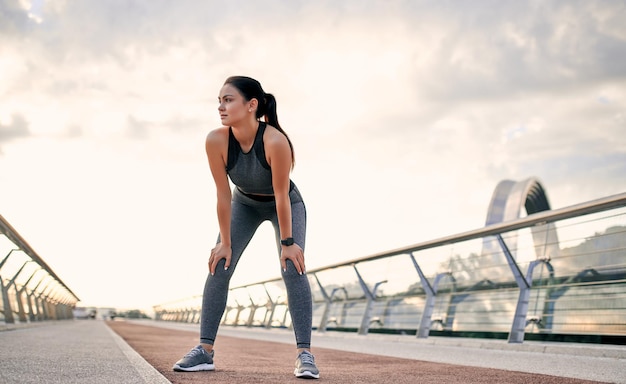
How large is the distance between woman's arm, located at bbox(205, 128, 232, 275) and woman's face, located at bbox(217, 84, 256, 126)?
0.40ft

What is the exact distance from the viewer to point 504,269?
647 cm

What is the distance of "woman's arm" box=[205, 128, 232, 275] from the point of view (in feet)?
10.0

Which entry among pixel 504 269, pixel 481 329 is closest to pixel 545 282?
pixel 504 269

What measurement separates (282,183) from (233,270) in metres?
0.64

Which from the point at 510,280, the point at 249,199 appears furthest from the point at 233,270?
the point at 510,280

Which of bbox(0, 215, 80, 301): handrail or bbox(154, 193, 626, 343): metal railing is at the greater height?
bbox(154, 193, 626, 343): metal railing

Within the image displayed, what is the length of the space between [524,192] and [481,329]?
31634mm

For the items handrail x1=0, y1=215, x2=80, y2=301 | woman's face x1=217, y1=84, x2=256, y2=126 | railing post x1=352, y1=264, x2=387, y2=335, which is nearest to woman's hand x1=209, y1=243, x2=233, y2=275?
woman's face x1=217, y1=84, x2=256, y2=126

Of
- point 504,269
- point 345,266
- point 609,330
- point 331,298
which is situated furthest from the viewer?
point 331,298

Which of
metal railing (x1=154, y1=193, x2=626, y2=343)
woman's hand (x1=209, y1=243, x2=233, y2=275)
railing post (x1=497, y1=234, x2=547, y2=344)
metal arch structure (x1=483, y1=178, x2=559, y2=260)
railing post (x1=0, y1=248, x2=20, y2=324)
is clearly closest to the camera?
woman's hand (x1=209, y1=243, x2=233, y2=275)

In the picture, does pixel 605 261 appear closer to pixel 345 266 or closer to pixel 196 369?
pixel 196 369

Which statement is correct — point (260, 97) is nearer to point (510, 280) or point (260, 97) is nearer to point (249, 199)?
point (249, 199)

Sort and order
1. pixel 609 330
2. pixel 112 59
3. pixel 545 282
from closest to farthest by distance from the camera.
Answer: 1. pixel 609 330
2. pixel 545 282
3. pixel 112 59

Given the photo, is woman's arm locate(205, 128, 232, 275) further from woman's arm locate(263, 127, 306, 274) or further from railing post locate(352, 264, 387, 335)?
railing post locate(352, 264, 387, 335)
